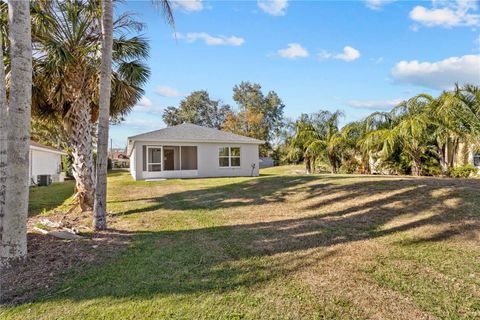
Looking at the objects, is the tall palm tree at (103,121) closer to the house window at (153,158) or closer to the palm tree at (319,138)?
the house window at (153,158)

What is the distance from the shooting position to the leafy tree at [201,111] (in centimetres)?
4888

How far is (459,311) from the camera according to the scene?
2984 millimetres

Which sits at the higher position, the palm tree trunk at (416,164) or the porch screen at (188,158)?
the porch screen at (188,158)

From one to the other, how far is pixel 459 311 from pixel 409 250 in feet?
5.72

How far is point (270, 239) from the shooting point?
18.5 feet

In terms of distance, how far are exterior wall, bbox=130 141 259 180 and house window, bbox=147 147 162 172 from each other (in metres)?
0.65

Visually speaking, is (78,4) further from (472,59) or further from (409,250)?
(472,59)

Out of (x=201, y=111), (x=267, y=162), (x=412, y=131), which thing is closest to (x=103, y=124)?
(x=412, y=131)

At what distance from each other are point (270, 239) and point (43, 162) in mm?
23832

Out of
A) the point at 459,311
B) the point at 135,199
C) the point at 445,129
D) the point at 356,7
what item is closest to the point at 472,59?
the point at 445,129

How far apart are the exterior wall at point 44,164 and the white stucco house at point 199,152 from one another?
6.72m

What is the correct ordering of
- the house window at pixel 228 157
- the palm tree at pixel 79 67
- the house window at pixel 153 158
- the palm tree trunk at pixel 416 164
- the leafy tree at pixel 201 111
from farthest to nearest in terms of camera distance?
Answer: the leafy tree at pixel 201 111 → the house window at pixel 228 157 → the house window at pixel 153 158 → the palm tree trunk at pixel 416 164 → the palm tree at pixel 79 67

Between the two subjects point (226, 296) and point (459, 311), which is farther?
point (226, 296)

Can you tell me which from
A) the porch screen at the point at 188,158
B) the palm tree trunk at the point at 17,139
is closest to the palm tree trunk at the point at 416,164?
the porch screen at the point at 188,158
